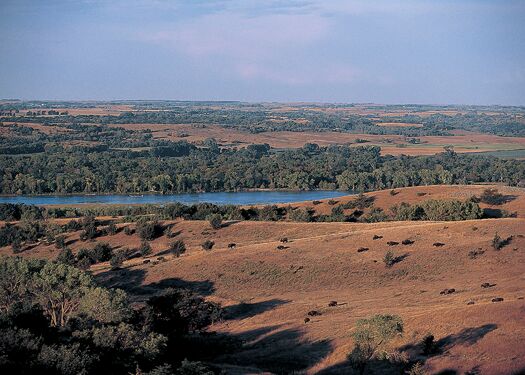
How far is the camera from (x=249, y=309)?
141 feet

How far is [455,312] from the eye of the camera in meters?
36.2

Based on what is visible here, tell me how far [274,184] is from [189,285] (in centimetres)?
9111

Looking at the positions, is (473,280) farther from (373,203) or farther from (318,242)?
(373,203)

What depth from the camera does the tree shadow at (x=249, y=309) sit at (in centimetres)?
4197

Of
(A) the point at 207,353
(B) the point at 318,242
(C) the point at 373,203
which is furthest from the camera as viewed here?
(C) the point at 373,203

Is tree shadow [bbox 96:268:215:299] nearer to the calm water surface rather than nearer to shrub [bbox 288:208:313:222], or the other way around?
shrub [bbox 288:208:313:222]

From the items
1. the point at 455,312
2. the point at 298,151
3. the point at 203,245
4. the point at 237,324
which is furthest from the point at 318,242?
the point at 298,151

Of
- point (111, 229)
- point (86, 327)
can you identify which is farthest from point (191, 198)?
point (86, 327)

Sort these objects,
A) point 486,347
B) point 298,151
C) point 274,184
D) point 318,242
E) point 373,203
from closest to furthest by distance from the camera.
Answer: point 486,347 < point 318,242 < point 373,203 < point 274,184 < point 298,151

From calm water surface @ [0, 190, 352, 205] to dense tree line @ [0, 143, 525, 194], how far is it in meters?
4.19

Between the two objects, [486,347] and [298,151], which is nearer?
[486,347]

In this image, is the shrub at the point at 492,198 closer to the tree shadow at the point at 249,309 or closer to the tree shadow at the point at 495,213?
the tree shadow at the point at 495,213

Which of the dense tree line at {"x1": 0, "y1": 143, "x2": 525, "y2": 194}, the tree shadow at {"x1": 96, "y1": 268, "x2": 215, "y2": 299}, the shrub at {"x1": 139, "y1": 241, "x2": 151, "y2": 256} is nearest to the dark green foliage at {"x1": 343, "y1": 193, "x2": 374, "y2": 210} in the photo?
the shrub at {"x1": 139, "y1": 241, "x2": 151, "y2": 256}

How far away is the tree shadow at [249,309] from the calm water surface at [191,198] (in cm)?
7101
